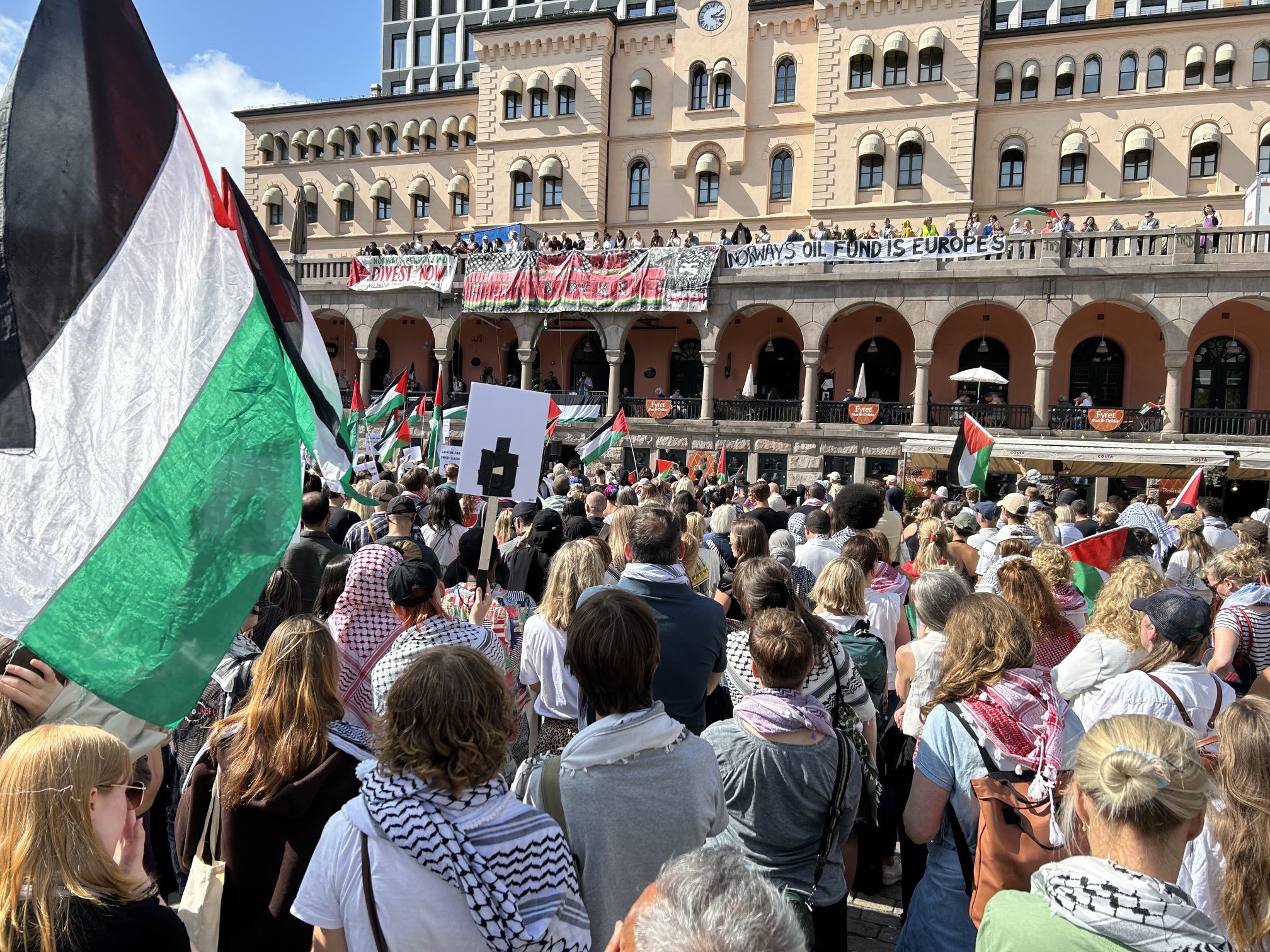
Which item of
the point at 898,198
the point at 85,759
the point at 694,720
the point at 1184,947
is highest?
the point at 898,198

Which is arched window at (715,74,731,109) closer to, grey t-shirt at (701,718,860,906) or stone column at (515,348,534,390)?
stone column at (515,348,534,390)

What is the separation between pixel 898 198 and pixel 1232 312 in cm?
1132

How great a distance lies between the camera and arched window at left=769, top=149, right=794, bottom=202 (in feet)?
107

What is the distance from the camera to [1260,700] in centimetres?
251

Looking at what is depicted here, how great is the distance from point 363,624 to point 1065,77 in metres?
34.0

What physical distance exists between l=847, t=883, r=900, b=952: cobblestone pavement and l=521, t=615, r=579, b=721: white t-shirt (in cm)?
188

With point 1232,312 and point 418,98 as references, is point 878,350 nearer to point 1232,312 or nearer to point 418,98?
point 1232,312

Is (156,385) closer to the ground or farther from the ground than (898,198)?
closer to the ground

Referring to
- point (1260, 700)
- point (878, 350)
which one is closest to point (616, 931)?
point (1260, 700)

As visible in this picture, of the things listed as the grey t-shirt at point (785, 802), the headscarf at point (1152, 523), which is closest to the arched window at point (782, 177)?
the headscarf at point (1152, 523)

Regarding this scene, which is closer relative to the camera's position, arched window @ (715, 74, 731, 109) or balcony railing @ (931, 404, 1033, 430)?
balcony railing @ (931, 404, 1033, 430)

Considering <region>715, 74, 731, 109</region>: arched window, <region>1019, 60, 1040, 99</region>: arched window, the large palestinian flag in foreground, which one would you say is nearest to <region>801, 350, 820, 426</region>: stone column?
<region>715, 74, 731, 109</region>: arched window

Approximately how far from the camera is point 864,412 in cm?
2567

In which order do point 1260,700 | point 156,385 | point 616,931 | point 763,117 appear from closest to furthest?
point 616,931 → point 1260,700 → point 156,385 → point 763,117
